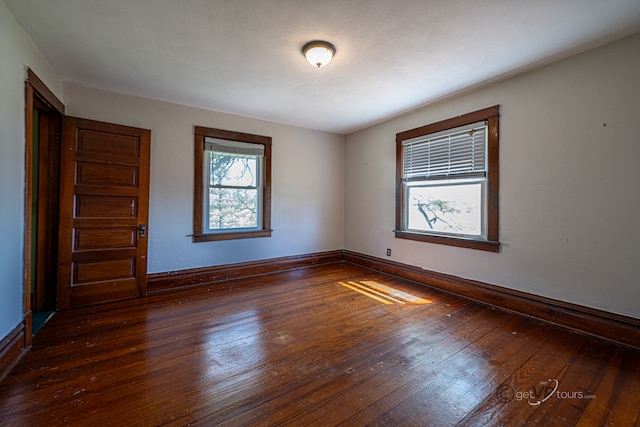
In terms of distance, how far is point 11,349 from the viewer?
1.95 meters

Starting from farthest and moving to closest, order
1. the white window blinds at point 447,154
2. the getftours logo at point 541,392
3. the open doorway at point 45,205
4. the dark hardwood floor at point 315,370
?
the white window blinds at point 447,154 < the open doorway at point 45,205 < the getftours logo at point 541,392 < the dark hardwood floor at point 315,370

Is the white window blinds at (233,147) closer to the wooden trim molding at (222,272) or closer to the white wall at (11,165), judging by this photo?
the wooden trim molding at (222,272)

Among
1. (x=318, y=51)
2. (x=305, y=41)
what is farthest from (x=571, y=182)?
(x=305, y=41)

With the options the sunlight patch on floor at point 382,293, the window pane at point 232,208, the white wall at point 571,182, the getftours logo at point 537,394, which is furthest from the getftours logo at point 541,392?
the window pane at point 232,208

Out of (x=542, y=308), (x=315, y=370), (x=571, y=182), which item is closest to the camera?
(x=315, y=370)

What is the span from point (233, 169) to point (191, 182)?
66 cm

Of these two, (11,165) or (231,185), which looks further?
(231,185)

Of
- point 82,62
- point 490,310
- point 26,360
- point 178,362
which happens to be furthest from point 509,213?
point 82,62

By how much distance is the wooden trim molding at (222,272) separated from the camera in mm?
3672

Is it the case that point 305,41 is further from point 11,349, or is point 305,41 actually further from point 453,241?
point 11,349

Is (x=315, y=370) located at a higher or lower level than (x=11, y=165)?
lower

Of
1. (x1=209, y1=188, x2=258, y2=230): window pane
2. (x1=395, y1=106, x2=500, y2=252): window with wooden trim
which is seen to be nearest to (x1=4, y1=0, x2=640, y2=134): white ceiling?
(x1=395, y1=106, x2=500, y2=252): window with wooden trim

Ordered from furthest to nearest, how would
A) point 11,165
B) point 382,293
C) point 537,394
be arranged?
point 382,293
point 11,165
point 537,394

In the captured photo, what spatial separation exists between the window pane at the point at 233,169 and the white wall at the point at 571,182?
306 centimetres
